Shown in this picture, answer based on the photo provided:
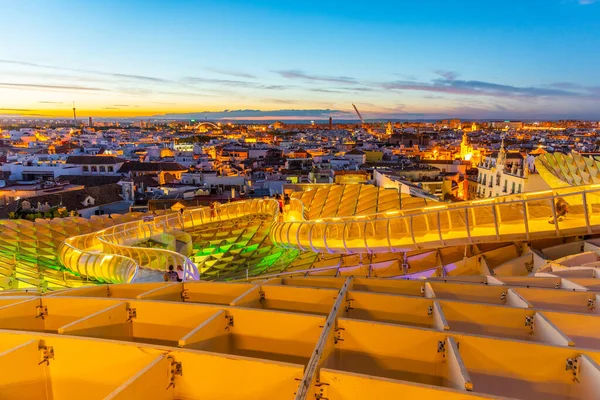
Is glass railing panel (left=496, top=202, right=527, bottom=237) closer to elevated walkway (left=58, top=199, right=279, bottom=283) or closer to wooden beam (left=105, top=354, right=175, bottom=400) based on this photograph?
elevated walkway (left=58, top=199, right=279, bottom=283)

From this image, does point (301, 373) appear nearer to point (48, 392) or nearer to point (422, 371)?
point (422, 371)

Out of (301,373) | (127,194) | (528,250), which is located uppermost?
(301,373)

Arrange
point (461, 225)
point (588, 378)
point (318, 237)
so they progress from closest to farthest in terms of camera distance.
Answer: point (588, 378), point (461, 225), point (318, 237)

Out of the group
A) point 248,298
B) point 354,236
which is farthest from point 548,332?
point 354,236

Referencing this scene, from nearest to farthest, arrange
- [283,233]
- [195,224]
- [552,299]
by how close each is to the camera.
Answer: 1. [552,299]
2. [283,233]
3. [195,224]

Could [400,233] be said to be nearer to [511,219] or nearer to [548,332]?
[511,219]

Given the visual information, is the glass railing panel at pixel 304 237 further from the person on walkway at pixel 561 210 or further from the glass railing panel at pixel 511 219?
the person on walkway at pixel 561 210

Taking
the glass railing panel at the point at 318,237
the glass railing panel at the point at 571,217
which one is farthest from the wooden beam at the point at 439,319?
the glass railing panel at the point at 318,237

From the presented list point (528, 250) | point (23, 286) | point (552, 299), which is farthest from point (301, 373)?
point (23, 286)
